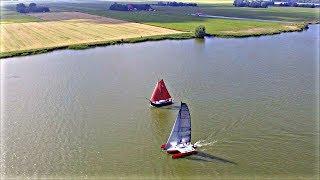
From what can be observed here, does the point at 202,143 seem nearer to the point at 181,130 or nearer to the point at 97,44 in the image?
the point at 181,130

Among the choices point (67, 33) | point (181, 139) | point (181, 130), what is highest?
point (67, 33)

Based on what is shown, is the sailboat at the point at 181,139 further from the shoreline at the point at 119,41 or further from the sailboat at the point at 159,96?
the shoreline at the point at 119,41

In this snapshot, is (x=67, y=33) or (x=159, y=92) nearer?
(x=159, y=92)

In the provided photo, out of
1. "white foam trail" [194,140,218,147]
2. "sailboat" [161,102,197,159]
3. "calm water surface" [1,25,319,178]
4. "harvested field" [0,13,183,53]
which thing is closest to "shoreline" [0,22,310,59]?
"harvested field" [0,13,183,53]

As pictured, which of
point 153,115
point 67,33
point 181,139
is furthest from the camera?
point 67,33

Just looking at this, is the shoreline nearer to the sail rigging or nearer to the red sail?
the red sail

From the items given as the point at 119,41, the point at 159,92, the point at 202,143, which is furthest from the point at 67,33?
the point at 202,143

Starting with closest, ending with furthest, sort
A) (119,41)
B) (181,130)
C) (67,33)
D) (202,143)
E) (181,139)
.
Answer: (181,130), (181,139), (202,143), (119,41), (67,33)
